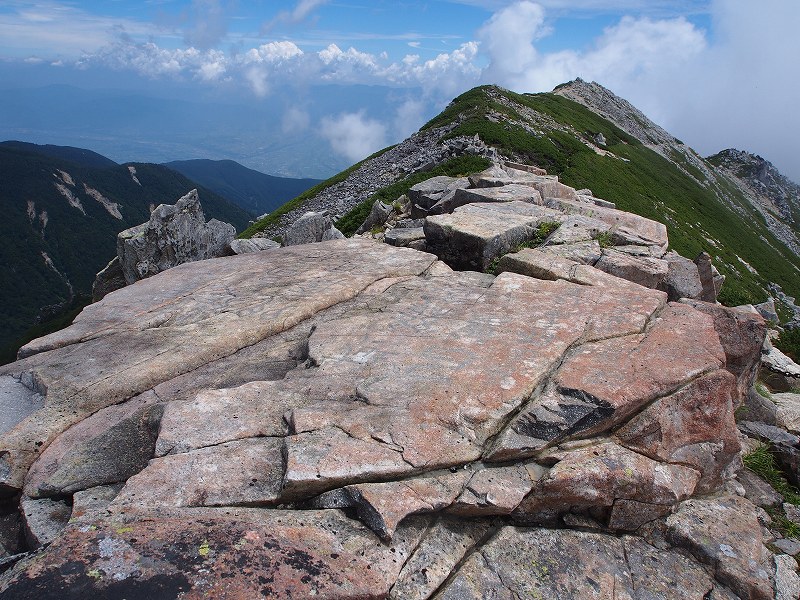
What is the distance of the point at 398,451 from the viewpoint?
22.0 feet

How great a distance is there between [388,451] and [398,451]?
0.13m

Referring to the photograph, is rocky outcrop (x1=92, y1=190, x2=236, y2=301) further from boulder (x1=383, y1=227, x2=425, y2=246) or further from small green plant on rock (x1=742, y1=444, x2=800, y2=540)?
small green plant on rock (x1=742, y1=444, x2=800, y2=540)

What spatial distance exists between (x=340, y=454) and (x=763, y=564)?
20.1ft

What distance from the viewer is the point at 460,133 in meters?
63.2

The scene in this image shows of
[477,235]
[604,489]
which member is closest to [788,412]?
[604,489]

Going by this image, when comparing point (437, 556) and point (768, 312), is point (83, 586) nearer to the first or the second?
point (437, 556)

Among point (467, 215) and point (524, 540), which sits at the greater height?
point (467, 215)

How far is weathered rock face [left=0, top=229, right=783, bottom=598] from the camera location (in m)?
5.41

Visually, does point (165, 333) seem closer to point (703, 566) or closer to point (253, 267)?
point (253, 267)

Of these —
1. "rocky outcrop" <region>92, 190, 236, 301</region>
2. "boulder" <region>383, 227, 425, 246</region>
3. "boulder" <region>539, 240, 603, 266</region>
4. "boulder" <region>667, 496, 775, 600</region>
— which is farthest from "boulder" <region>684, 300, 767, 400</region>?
"rocky outcrop" <region>92, 190, 236, 301</region>

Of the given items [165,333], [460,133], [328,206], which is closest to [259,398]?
[165,333]

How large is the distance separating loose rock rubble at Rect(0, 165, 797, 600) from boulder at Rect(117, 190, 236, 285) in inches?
601

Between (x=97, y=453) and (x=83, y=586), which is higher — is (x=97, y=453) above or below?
below

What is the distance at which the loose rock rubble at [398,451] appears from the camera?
5477mm
